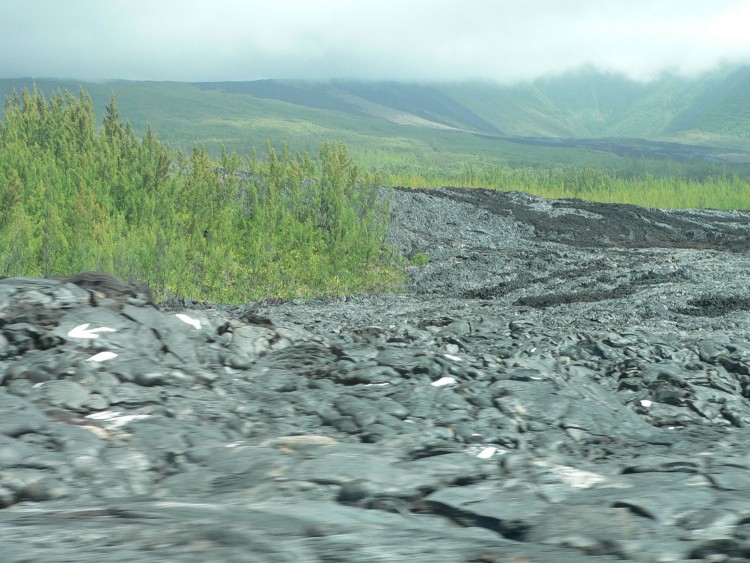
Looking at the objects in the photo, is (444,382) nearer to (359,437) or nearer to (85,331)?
(359,437)

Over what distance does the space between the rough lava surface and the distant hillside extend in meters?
38.0

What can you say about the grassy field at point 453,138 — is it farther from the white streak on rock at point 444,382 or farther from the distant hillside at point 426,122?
the white streak on rock at point 444,382

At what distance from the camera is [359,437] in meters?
5.45

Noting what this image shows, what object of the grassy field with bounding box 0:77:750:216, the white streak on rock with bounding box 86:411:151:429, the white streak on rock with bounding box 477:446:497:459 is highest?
the grassy field with bounding box 0:77:750:216

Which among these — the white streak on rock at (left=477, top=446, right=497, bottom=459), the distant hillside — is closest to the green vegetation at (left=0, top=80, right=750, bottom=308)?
the white streak on rock at (left=477, top=446, right=497, bottom=459)

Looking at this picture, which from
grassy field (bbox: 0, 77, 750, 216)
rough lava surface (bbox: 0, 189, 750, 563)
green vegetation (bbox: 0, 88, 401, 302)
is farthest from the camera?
grassy field (bbox: 0, 77, 750, 216)

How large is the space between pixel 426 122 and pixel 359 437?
156442mm

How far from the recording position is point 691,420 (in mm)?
6465

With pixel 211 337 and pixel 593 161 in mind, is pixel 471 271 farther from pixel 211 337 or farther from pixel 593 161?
pixel 593 161

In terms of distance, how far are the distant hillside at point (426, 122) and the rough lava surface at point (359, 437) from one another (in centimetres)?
3798

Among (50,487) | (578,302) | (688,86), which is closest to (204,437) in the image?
(50,487)

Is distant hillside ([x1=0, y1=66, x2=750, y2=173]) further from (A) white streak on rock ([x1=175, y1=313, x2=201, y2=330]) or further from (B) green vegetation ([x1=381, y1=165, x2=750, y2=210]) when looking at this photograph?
(A) white streak on rock ([x1=175, y1=313, x2=201, y2=330])

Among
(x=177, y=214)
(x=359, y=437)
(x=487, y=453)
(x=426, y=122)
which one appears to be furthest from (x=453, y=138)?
(x=487, y=453)

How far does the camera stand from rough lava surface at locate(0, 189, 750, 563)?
360 cm
